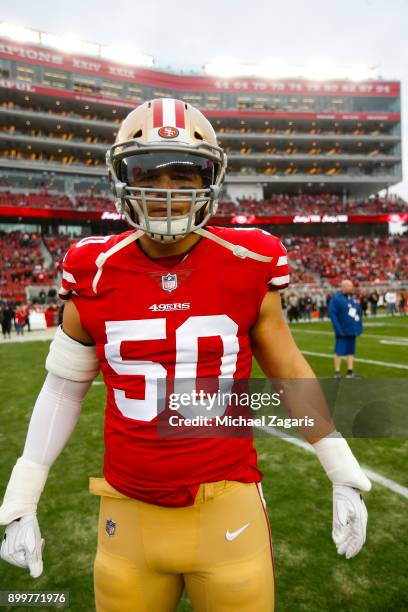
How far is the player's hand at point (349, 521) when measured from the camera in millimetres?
1384

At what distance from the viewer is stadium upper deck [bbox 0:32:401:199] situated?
117 feet

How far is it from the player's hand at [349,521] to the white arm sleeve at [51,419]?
985 millimetres

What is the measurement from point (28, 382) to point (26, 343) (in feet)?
21.1

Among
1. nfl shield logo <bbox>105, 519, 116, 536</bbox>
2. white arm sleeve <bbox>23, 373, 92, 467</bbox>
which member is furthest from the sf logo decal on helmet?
nfl shield logo <bbox>105, 519, 116, 536</bbox>

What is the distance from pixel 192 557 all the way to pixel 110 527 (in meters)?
0.28

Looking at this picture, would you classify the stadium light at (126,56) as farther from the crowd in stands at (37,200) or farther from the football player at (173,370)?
the football player at (173,370)

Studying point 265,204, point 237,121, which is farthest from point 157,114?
point 237,121

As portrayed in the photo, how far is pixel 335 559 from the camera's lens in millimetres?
2711

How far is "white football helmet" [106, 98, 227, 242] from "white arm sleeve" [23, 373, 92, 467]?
662mm

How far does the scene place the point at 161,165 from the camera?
134 cm

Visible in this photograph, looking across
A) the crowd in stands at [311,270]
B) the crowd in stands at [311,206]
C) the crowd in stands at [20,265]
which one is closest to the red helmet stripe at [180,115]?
the crowd in stands at [311,270]

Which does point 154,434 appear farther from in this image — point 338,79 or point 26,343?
point 338,79

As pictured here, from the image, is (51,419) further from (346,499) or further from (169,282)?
(346,499)

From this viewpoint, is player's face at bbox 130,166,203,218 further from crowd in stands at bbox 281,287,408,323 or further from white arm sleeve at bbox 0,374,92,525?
crowd in stands at bbox 281,287,408,323
